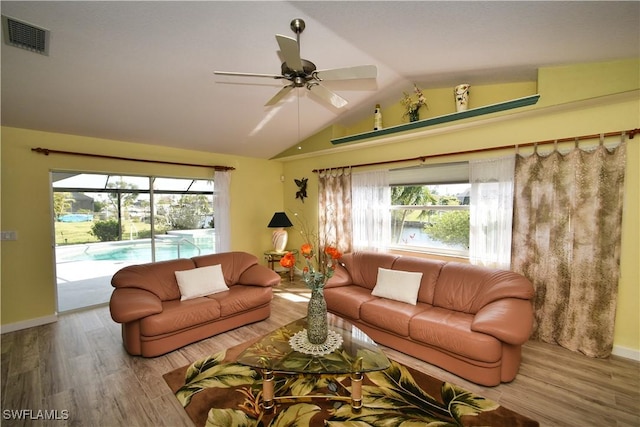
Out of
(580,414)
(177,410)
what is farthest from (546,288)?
(177,410)

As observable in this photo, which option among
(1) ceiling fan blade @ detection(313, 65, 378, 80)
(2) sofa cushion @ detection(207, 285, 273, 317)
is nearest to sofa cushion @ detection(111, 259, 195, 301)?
(2) sofa cushion @ detection(207, 285, 273, 317)

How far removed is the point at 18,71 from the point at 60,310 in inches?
120

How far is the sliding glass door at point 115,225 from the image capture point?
3.90 metres

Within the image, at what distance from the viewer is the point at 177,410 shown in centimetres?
201

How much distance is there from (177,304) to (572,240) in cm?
413

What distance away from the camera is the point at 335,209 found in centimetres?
490

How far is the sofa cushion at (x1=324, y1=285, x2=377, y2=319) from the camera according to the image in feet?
10.2

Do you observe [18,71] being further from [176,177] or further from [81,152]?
[176,177]

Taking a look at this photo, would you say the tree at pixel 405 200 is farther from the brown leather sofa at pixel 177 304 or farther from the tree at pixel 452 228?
the brown leather sofa at pixel 177 304

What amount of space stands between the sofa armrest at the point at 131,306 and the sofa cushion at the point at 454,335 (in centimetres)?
253

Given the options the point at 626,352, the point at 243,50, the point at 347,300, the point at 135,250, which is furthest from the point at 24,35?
the point at 626,352

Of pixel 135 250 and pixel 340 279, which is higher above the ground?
pixel 135 250

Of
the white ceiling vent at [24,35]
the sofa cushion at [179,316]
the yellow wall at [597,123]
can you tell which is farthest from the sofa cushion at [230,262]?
the yellow wall at [597,123]

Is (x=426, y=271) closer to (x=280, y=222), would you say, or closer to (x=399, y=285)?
(x=399, y=285)
